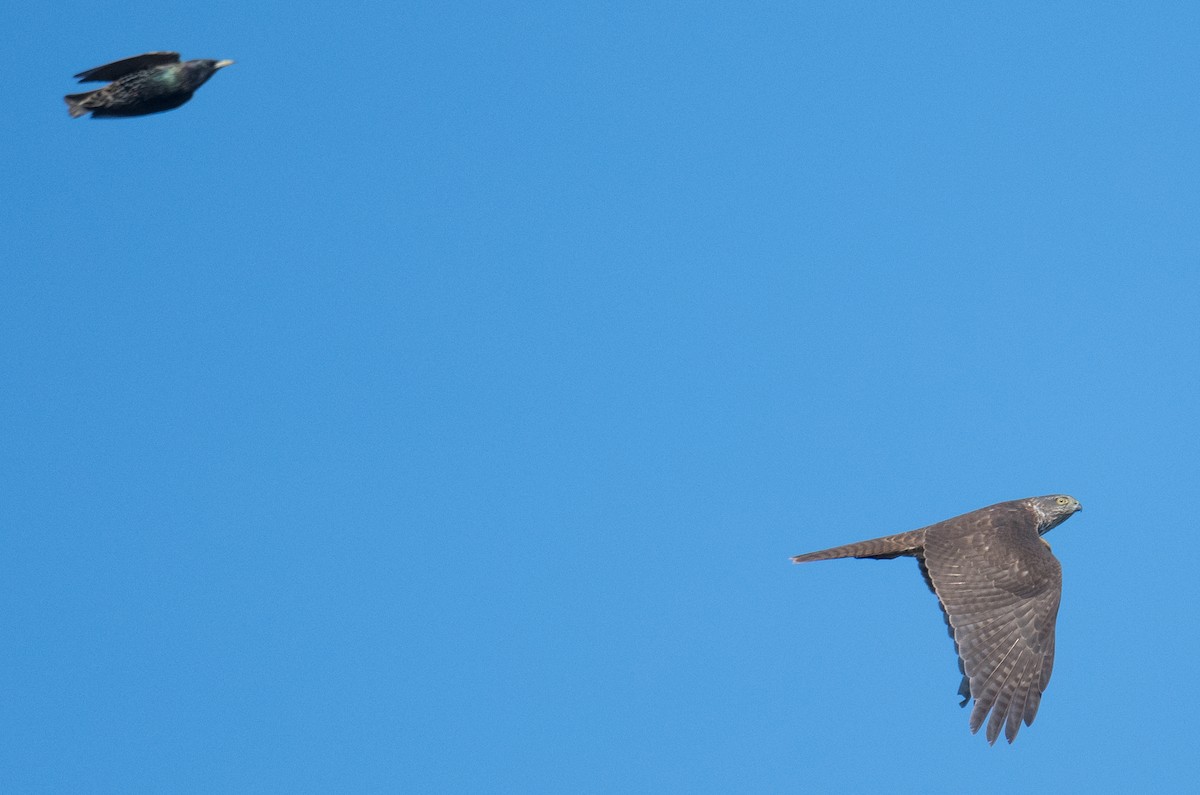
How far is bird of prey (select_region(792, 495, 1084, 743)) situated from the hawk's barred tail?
10 millimetres

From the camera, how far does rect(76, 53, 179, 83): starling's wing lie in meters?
11.0

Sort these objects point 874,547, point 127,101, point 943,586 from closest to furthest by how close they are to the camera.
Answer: point 127,101 < point 943,586 < point 874,547

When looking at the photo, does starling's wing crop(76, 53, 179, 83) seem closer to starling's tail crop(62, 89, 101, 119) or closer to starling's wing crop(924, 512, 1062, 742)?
starling's tail crop(62, 89, 101, 119)

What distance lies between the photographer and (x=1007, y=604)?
14.3 meters

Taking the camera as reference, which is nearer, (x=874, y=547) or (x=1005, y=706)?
(x=1005, y=706)

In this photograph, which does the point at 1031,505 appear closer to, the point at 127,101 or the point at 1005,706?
the point at 1005,706

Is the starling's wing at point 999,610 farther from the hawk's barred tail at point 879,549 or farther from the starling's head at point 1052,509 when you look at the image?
the starling's head at point 1052,509

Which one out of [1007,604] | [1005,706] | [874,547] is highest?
[874,547]

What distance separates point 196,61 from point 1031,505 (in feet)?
32.8

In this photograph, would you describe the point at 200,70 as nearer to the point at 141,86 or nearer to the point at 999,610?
the point at 141,86

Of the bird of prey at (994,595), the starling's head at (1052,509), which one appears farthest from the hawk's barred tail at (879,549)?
the starling's head at (1052,509)

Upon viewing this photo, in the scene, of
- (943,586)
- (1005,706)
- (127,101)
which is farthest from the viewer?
(943,586)

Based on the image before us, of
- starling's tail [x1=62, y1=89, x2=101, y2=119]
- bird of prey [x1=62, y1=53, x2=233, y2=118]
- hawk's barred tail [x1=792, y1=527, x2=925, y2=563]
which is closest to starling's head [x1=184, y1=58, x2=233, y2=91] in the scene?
bird of prey [x1=62, y1=53, x2=233, y2=118]

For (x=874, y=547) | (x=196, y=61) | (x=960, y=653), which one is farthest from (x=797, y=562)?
(x=196, y=61)
